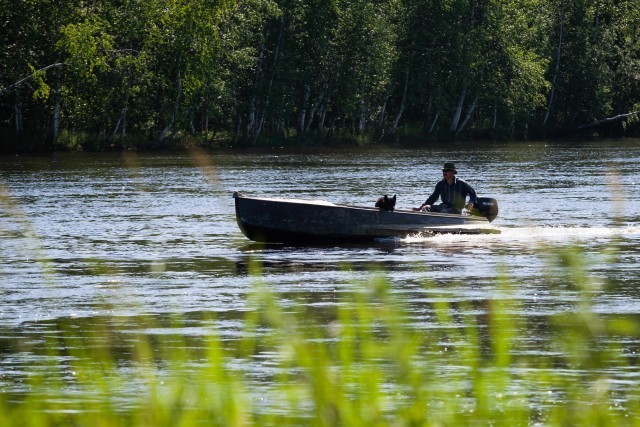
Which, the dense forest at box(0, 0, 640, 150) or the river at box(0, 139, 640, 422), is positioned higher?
the dense forest at box(0, 0, 640, 150)

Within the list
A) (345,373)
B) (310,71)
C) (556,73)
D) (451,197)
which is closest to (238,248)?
(451,197)

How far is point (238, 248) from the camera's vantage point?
24.3 meters

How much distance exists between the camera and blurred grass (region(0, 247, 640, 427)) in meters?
5.79

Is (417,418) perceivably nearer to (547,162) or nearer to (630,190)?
(630,190)

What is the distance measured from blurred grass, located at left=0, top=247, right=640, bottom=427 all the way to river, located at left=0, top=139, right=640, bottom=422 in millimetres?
341

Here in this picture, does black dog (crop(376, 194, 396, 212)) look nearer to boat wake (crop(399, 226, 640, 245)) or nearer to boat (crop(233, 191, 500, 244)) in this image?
boat (crop(233, 191, 500, 244))

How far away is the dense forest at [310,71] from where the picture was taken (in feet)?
218

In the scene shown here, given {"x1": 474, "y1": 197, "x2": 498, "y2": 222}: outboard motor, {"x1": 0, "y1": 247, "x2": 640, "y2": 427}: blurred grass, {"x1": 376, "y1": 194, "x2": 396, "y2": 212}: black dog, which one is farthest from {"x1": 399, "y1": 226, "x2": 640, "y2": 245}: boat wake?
{"x1": 0, "y1": 247, "x2": 640, "y2": 427}: blurred grass

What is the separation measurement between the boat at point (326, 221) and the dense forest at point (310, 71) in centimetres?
3878

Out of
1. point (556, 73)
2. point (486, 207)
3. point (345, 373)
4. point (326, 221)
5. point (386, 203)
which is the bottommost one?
point (326, 221)

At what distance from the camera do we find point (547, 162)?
56375 millimetres

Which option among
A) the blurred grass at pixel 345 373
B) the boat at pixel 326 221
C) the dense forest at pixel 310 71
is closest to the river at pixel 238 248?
the boat at pixel 326 221

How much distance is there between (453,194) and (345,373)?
19307 mm

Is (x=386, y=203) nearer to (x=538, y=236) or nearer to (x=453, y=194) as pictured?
(x=453, y=194)
